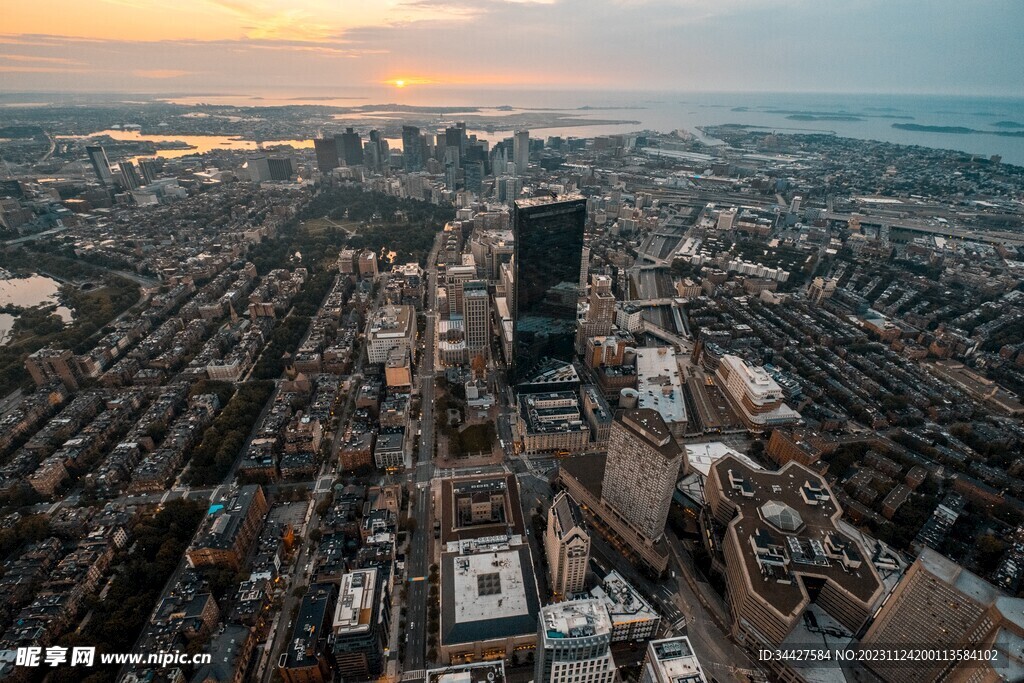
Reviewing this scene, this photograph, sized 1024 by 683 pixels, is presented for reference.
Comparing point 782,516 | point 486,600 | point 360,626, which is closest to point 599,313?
point 782,516

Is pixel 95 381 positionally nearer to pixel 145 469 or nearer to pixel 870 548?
pixel 145 469

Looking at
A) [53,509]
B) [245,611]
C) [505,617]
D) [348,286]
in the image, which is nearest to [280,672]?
[245,611]

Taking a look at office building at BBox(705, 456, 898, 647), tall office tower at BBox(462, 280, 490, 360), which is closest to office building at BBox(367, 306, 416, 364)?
tall office tower at BBox(462, 280, 490, 360)

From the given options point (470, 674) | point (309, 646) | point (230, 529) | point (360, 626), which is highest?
point (470, 674)

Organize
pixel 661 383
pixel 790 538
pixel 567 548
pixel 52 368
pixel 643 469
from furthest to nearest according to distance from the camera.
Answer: pixel 661 383, pixel 52 368, pixel 643 469, pixel 790 538, pixel 567 548

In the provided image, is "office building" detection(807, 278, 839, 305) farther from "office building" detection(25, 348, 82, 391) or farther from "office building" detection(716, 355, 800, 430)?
"office building" detection(25, 348, 82, 391)

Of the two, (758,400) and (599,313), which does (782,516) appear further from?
(599,313)

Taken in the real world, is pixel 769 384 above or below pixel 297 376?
above
